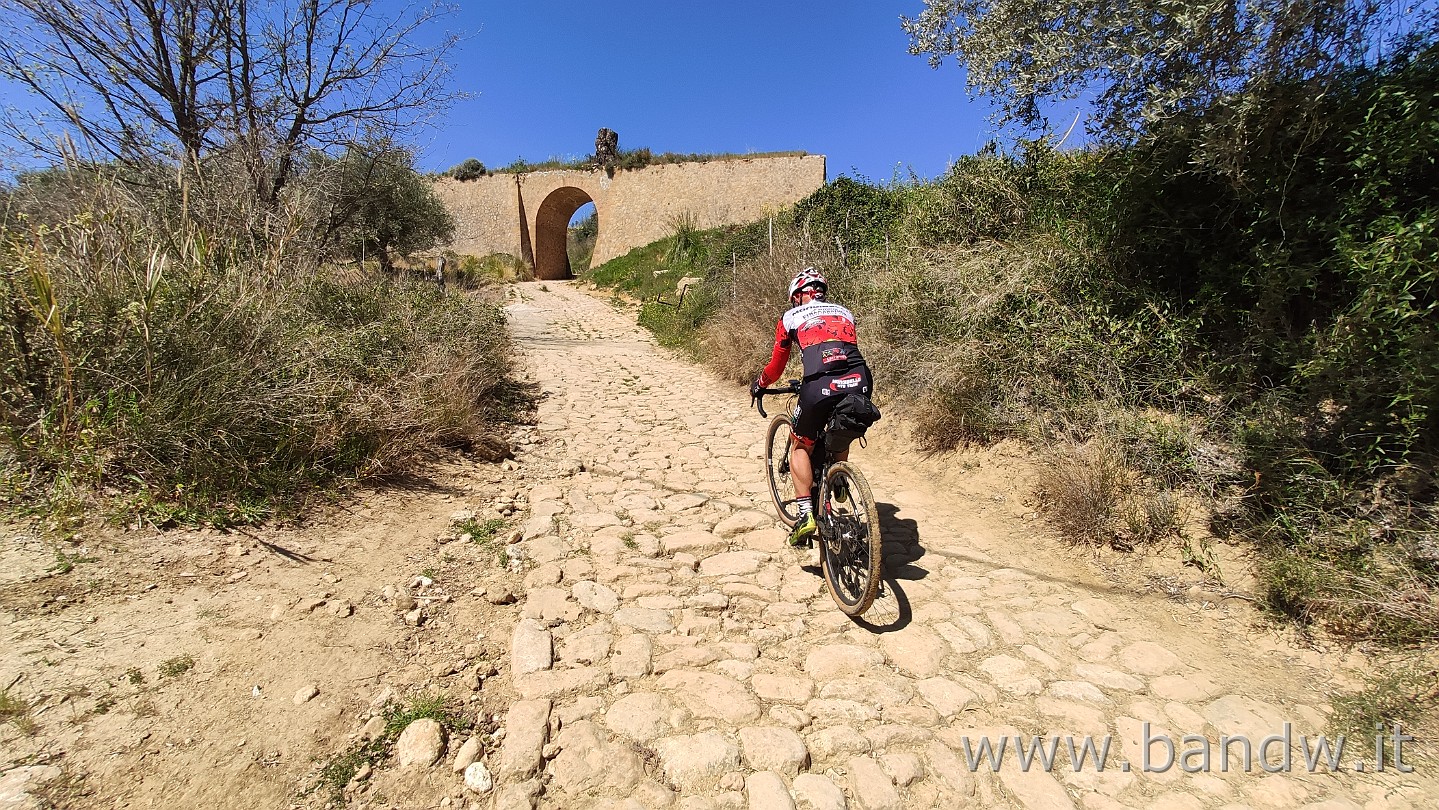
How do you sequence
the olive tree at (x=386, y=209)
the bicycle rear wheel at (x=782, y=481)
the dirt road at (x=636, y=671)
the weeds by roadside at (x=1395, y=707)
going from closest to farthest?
the dirt road at (x=636, y=671) → the weeds by roadside at (x=1395, y=707) → the bicycle rear wheel at (x=782, y=481) → the olive tree at (x=386, y=209)

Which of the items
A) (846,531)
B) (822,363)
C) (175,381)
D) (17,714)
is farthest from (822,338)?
(175,381)

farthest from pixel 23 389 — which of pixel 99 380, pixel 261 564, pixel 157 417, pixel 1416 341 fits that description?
pixel 1416 341

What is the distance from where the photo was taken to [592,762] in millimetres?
2291

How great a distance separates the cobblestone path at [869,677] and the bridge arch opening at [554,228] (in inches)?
926

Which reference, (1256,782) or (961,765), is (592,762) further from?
(1256,782)

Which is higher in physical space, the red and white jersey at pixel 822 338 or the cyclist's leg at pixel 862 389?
the red and white jersey at pixel 822 338

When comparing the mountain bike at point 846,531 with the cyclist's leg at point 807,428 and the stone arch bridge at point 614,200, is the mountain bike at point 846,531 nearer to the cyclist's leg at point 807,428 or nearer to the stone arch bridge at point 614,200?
the cyclist's leg at point 807,428

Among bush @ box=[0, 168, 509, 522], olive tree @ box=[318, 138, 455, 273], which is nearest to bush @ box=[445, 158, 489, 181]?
olive tree @ box=[318, 138, 455, 273]

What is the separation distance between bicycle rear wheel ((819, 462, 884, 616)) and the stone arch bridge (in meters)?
19.7

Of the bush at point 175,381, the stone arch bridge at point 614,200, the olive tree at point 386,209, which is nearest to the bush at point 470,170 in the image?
the stone arch bridge at point 614,200

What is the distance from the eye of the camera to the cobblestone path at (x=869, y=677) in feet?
7.47

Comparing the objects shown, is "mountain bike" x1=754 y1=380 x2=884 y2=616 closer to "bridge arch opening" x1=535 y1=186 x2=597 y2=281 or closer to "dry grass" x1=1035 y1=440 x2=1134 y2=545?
"dry grass" x1=1035 y1=440 x2=1134 y2=545

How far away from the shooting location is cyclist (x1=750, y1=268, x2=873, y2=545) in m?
3.64

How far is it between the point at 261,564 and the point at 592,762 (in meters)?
2.25
